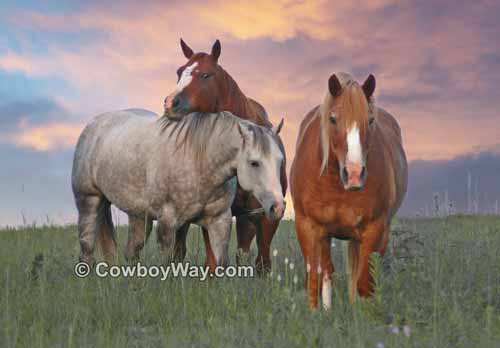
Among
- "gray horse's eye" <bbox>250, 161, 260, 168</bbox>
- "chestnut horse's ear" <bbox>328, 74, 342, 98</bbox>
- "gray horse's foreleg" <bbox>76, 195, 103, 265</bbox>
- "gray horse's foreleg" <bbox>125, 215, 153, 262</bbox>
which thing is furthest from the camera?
"gray horse's foreleg" <bbox>76, 195, 103, 265</bbox>

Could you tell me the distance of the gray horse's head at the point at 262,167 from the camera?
6172 mm

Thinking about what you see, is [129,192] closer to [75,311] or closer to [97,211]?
[97,211]

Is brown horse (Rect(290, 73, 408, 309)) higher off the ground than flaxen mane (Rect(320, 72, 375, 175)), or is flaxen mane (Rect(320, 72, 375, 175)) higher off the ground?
flaxen mane (Rect(320, 72, 375, 175))

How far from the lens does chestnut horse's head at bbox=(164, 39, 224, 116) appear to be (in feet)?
23.7

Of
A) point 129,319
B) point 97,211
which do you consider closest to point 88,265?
point 97,211

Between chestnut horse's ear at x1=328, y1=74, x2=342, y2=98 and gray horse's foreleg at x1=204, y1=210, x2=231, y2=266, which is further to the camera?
gray horse's foreleg at x1=204, y1=210, x2=231, y2=266

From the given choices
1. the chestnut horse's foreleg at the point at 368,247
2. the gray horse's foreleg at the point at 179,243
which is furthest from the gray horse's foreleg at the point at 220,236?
the chestnut horse's foreleg at the point at 368,247

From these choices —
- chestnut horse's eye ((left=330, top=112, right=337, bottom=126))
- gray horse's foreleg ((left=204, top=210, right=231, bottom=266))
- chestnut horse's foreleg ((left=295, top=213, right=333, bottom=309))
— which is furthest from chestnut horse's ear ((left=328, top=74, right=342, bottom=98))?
gray horse's foreleg ((left=204, top=210, right=231, bottom=266))

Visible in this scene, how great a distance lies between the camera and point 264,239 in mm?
7641

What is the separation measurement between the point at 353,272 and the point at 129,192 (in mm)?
2933

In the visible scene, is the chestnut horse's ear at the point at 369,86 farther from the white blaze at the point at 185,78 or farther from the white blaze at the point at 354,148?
the white blaze at the point at 185,78

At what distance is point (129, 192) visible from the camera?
7633 mm

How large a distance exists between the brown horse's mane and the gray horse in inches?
38.2

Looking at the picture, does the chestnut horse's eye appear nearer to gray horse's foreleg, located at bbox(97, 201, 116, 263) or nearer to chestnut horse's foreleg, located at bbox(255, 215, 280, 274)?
chestnut horse's foreleg, located at bbox(255, 215, 280, 274)
